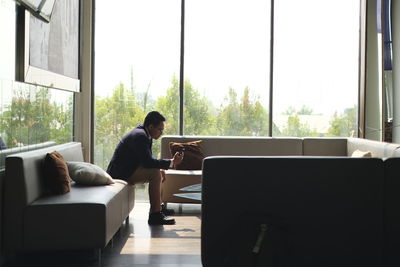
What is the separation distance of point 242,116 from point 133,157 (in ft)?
7.90

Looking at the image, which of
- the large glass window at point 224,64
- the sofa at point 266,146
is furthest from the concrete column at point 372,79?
the large glass window at point 224,64

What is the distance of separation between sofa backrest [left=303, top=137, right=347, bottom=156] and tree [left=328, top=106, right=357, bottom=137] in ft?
1.86

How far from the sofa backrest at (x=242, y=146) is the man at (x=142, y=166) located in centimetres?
136

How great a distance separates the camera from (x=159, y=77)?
7195 mm

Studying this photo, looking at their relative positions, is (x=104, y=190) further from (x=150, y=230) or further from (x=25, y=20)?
(x=25, y=20)

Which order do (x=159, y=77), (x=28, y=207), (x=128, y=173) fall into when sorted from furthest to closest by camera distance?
(x=159, y=77) → (x=128, y=173) → (x=28, y=207)

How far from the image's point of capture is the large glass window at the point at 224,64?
7215mm

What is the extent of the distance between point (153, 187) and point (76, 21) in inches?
Result: 97.9

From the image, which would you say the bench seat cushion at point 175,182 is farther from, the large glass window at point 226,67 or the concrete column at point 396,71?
the concrete column at point 396,71

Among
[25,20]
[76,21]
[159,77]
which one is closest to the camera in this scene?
[25,20]

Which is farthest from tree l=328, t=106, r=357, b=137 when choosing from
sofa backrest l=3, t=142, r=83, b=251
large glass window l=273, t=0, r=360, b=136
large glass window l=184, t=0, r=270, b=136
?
sofa backrest l=3, t=142, r=83, b=251

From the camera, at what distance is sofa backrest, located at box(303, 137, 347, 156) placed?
266 inches

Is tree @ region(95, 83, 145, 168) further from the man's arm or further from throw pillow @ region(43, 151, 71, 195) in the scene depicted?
throw pillow @ region(43, 151, 71, 195)

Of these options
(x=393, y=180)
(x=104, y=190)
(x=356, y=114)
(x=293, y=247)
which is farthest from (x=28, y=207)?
(x=356, y=114)
